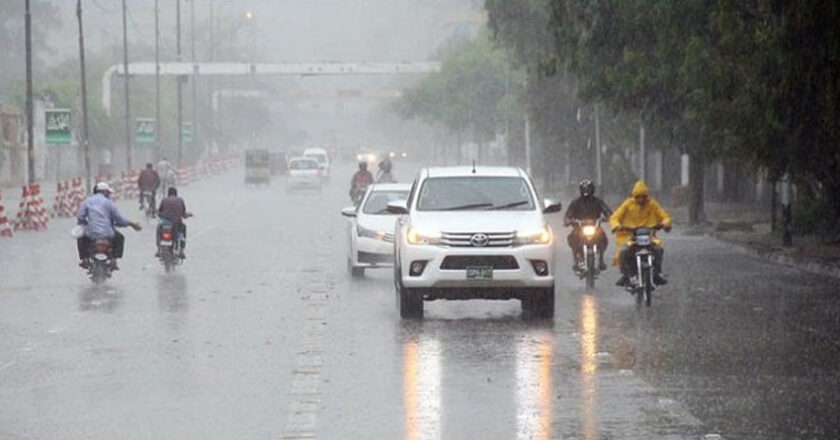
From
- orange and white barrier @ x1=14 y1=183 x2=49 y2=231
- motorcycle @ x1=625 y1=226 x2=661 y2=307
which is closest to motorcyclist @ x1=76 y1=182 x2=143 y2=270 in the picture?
motorcycle @ x1=625 y1=226 x2=661 y2=307

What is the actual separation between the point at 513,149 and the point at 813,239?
200 feet

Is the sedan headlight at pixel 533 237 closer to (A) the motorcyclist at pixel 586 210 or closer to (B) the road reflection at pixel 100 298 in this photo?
(B) the road reflection at pixel 100 298

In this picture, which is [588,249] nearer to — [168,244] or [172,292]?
[172,292]

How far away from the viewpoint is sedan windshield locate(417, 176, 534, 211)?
23312 mm

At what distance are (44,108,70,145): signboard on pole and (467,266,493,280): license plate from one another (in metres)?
40.7

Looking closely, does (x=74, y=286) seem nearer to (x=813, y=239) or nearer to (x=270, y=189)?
(x=813, y=239)

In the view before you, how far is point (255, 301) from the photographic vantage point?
25234 millimetres

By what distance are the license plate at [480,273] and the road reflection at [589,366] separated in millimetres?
1169

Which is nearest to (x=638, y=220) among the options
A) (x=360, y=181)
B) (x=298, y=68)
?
(x=360, y=181)

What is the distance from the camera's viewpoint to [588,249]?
2777cm

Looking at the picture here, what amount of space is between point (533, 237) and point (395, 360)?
497 cm

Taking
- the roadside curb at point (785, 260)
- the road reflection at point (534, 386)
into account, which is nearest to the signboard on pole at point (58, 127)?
the roadside curb at point (785, 260)

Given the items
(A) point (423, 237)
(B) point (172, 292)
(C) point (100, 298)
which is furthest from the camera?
(B) point (172, 292)

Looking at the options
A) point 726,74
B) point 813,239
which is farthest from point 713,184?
point 726,74
